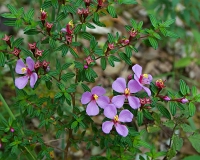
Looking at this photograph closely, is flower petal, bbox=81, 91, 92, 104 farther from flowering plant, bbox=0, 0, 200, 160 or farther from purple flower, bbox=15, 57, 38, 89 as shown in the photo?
purple flower, bbox=15, 57, 38, 89

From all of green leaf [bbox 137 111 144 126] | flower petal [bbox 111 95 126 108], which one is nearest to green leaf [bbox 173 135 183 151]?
green leaf [bbox 137 111 144 126]

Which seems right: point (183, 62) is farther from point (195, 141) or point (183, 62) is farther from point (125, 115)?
point (125, 115)

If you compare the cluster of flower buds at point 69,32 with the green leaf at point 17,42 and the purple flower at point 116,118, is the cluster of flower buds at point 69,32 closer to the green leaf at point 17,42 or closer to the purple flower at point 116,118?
the green leaf at point 17,42

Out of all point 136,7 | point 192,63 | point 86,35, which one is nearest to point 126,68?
point 192,63

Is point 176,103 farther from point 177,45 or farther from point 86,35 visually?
point 177,45

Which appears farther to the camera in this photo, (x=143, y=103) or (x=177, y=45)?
(x=177, y=45)

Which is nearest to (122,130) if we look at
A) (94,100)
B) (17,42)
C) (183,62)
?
(94,100)
